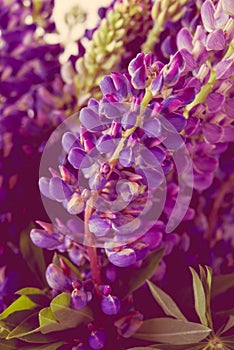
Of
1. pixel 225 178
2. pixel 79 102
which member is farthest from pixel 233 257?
pixel 79 102

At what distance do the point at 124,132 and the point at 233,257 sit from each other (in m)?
0.20

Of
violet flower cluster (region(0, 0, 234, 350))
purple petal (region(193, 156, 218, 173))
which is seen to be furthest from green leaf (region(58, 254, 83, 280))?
purple petal (region(193, 156, 218, 173))

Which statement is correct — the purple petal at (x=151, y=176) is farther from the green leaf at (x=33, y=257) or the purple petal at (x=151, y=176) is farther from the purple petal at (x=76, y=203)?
the green leaf at (x=33, y=257)

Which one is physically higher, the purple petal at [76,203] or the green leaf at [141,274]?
the purple petal at [76,203]

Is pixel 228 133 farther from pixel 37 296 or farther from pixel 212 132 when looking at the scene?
pixel 37 296

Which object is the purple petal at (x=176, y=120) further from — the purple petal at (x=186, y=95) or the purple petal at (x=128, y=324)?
the purple petal at (x=128, y=324)

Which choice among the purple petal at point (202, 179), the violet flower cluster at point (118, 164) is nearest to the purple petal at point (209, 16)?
the violet flower cluster at point (118, 164)

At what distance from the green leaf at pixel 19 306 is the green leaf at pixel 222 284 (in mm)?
117

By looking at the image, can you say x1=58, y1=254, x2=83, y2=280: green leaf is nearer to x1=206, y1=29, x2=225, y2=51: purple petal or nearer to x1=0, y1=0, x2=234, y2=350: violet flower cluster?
x1=0, y1=0, x2=234, y2=350: violet flower cluster

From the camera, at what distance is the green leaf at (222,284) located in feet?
1.56

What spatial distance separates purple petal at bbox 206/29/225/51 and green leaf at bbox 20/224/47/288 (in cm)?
19

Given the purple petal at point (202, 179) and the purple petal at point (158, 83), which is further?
the purple petal at point (202, 179)

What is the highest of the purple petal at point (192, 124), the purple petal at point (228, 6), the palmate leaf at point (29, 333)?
the purple petal at point (228, 6)

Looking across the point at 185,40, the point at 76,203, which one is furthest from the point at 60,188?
the point at 185,40
